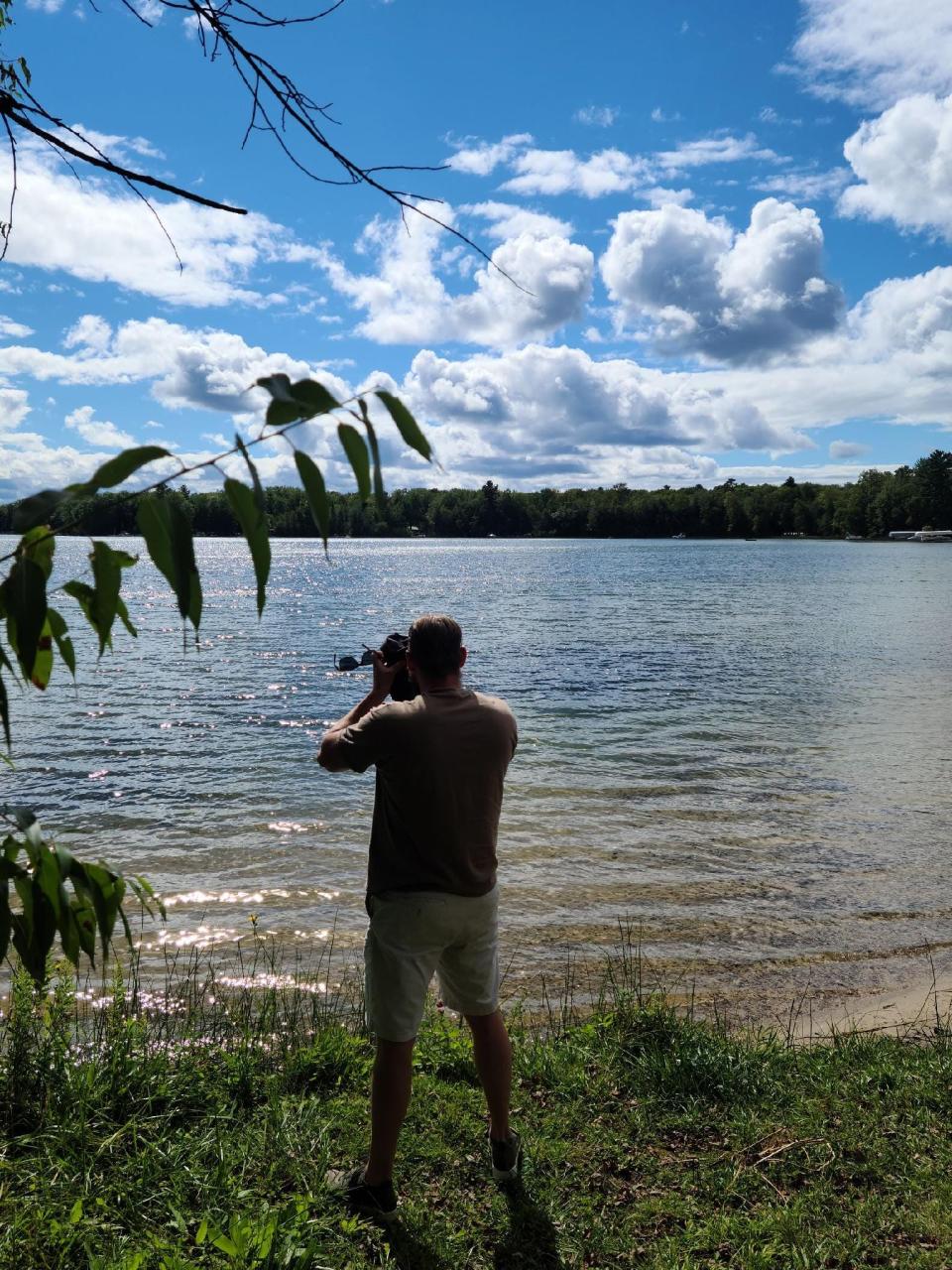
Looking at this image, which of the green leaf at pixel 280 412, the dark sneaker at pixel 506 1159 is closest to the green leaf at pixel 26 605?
the green leaf at pixel 280 412

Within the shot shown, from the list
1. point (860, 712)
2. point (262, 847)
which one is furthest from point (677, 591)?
point (262, 847)

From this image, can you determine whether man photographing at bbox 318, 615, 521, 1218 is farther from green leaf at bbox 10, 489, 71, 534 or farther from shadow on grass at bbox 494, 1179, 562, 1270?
green leaf at bbox 10, 489, 71, 534

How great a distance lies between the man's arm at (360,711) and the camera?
4062 mm

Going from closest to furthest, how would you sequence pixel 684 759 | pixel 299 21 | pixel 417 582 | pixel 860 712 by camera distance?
pixel 299 21
pixel 684 759
pixel 860 712
pixel 417 582

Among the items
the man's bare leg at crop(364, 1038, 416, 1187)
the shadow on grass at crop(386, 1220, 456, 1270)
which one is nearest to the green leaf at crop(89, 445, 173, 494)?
the man's bare leg at crop(364, 1038, 416, 1187)

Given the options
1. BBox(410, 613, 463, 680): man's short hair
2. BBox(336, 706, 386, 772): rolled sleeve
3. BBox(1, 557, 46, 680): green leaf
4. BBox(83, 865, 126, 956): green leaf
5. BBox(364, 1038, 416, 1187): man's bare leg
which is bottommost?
BBox(364, 1038, 416, 1187): man's bare leg

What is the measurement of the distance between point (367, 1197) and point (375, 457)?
12.1ft

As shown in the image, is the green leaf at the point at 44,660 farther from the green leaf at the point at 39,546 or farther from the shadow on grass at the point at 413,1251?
the shadow on grass at the point at 413,1251

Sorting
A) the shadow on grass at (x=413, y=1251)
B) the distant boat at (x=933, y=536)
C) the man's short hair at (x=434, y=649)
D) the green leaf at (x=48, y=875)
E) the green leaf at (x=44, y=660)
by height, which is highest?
the distant boat at (x=933, y=536)

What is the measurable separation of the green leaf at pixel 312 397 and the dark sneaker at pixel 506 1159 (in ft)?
13.0

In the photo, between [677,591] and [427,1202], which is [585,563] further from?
[427,1202]

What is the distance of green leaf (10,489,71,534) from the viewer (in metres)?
1.24

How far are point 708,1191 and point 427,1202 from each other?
1258 mm

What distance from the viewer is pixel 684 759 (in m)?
17.0
